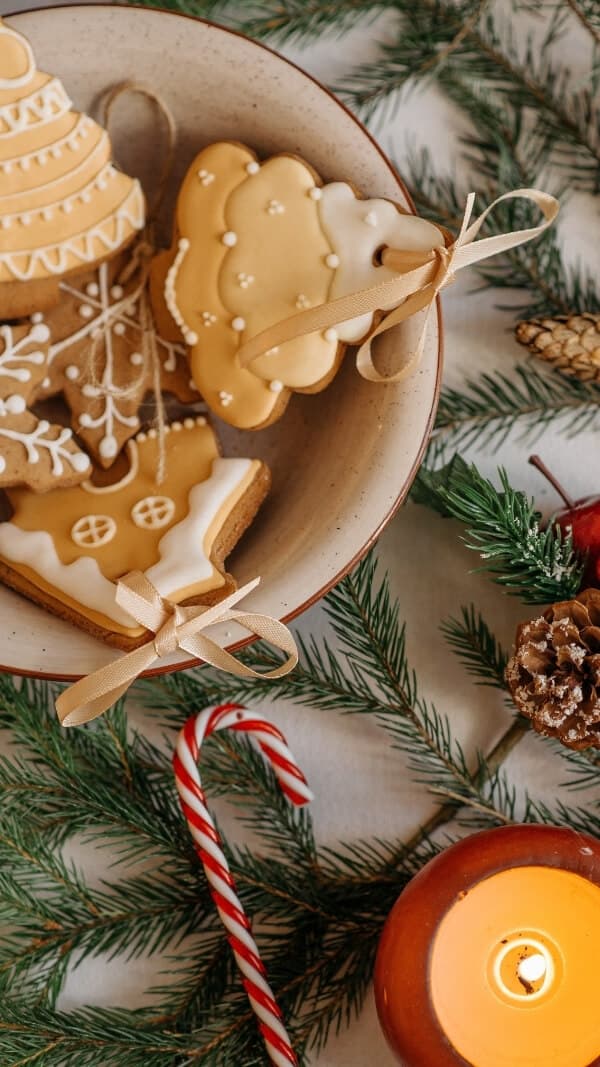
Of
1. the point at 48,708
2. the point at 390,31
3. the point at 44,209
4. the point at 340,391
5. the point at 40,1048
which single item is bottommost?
the point at 40,1048

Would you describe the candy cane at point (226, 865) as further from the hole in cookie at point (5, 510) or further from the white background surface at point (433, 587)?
the hole in cookie at point (5, 510)

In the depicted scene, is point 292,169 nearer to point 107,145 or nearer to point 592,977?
point 107,145

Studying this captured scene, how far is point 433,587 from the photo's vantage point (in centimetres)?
103

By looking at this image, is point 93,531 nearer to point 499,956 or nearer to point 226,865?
point 226,865

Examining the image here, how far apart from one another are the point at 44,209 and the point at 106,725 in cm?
48

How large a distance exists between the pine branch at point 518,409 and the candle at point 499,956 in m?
0.40

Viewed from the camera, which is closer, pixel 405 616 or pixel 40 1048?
pixel 40 1048

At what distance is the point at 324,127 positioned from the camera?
89 centimetres

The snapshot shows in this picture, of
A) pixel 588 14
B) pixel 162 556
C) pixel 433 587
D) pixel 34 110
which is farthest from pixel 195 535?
pixel 588 14

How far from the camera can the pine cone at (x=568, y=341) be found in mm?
953

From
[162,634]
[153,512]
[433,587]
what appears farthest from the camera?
[433,587]

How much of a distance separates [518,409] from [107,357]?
1.35 feet

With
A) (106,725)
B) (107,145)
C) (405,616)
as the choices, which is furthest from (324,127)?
(106,725)

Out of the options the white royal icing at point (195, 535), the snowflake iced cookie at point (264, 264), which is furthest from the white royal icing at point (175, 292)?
the white royal icing at point (195, 535)
